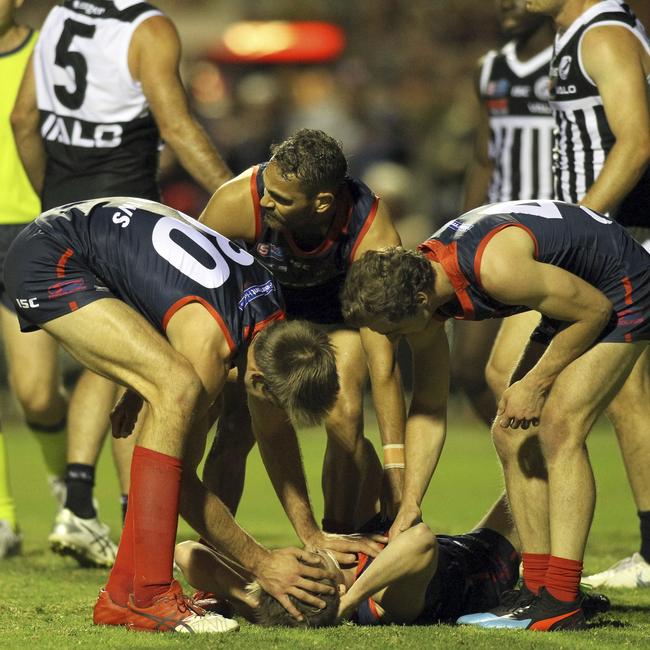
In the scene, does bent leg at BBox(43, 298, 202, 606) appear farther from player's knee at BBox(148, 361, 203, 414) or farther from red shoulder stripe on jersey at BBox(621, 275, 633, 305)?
red shoulder stripe on jersey at BBox(621, 275, 633, 305)

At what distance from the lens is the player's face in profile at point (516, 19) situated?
24.2 feet

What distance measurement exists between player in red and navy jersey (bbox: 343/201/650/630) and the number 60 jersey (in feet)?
1.25

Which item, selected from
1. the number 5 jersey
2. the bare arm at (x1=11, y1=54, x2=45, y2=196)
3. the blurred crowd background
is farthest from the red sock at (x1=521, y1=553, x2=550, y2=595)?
the blurred crowd background

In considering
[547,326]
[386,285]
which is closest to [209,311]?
[386,285]

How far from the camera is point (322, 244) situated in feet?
17.3

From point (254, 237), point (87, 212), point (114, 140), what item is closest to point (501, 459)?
point (254, 237)

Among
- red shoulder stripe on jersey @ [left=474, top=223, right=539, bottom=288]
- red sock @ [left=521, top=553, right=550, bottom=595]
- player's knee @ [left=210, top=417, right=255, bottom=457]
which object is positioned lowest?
red sock @ [left=521, top=553, right=550, bottom=595]

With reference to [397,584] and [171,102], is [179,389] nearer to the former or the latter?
[397,584]

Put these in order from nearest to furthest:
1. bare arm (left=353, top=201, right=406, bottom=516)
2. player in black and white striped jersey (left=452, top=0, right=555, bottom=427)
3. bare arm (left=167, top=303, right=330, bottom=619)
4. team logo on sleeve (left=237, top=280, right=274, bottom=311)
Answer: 1. bare arm (left=167, top=303, right=330, bottom=619)
2. team logo on sleeve (left=237, top=280, right=274, bottom=311)
3. bare arm (left=353, top=201, right=406, bottom=516)
4. player in black and white striped jersey (left=452, top=0, right=555, bottom=427)

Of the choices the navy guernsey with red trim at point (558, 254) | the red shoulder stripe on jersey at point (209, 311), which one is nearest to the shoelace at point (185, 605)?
the red shoulder stripe on jersey at point (209, 311)

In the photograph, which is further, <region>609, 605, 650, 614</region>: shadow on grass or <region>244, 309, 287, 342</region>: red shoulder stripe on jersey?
<region>609, 605, 650, 614</region>: shadow on grass

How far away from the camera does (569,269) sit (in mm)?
4719

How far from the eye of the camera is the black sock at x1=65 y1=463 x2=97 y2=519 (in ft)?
21.1

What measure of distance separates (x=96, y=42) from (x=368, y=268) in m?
2.54
